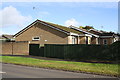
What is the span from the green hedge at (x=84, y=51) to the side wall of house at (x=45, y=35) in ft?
13.1

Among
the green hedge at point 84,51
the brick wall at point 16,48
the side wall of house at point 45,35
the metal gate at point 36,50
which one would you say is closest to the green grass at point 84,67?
the green hedge at point 84,51

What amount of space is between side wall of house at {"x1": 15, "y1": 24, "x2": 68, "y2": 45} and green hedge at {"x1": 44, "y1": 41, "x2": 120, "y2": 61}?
399 centimetres

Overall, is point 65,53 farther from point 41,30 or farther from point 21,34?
point 21,34

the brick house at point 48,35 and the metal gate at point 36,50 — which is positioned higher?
the brick house at point 48,35

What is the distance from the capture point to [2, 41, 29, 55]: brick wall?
88.8 feet

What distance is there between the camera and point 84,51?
2209cm

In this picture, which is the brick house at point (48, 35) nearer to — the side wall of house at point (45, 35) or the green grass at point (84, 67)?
the side wall of house at point (45, 35)

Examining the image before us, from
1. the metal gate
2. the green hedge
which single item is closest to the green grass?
the green hedge

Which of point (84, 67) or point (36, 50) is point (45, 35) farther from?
point (84, 67)

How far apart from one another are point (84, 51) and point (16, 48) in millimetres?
11974

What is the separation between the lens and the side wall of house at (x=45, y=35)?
28.2 meters

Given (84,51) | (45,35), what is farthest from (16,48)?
(84,51)

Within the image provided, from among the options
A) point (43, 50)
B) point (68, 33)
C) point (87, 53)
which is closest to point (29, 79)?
point (87, 53)

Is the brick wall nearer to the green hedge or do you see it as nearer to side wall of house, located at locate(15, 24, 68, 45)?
side wall of house, located at locate(15, 24, 68, 45)
